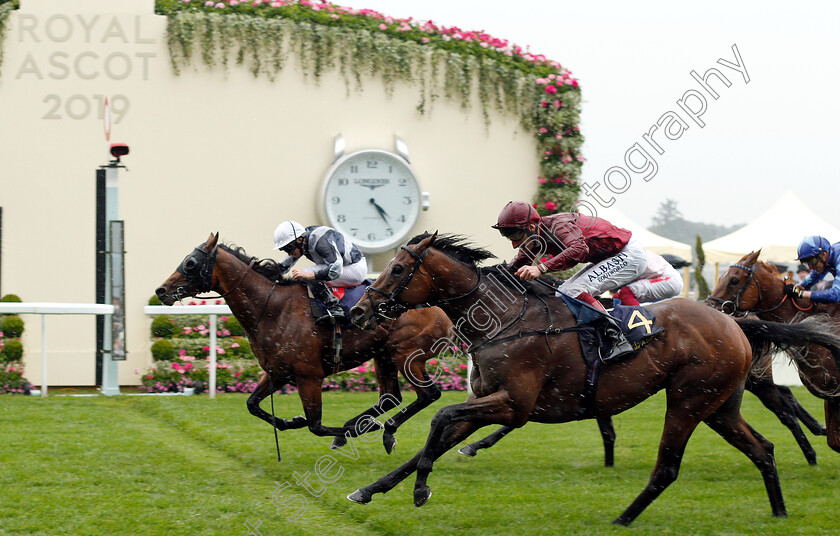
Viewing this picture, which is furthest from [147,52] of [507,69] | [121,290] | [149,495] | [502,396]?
[502,396]

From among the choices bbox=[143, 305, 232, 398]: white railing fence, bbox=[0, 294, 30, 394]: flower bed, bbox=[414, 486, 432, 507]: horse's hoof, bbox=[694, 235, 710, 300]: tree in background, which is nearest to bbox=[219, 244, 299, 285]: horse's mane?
bbox=[414, 486, 432, 507]: horse's hoof

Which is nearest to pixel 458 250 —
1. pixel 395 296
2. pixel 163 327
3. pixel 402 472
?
pixel 395 296

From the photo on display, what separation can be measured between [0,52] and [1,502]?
21.3ft

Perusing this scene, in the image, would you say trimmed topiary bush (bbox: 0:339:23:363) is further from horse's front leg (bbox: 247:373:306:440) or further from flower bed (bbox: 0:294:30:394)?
horse's front leg (bbox: 247:373:306:440)

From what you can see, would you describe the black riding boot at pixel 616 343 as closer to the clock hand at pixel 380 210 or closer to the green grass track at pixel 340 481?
the green grass track at pixel 340 481

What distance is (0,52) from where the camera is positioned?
384 inches

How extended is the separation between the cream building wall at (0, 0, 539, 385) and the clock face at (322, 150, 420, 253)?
0.25 m

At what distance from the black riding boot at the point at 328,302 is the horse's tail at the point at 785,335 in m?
2.67

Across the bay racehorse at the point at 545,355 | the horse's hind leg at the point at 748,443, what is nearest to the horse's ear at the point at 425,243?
the bay racehorse at the point at 545,355

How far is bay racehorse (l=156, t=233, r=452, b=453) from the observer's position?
624 centimetres

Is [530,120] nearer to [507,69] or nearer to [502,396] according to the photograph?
[507,69]

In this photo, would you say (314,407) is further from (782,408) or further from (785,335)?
(782,408)

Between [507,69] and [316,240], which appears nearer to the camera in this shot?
[316,240]

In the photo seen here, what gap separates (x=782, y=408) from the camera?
21.1 ft
